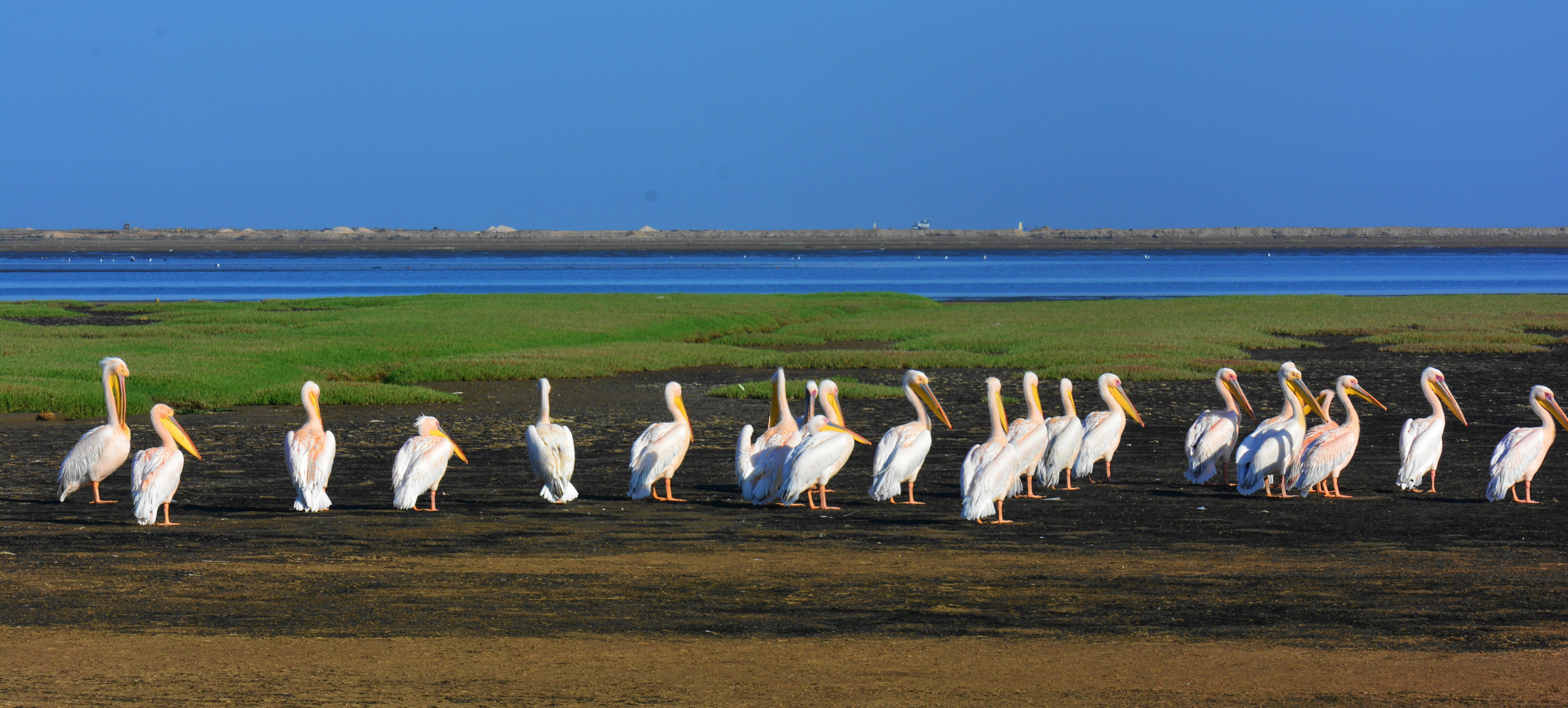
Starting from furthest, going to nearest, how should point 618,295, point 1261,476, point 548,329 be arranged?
point 618,295, point 548,329, point 1261,476

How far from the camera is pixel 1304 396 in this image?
1459cm

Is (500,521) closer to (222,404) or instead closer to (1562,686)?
(1562,686)

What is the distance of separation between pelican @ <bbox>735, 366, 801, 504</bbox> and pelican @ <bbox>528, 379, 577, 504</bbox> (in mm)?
1497

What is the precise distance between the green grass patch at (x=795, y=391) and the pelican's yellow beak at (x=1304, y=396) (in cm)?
759

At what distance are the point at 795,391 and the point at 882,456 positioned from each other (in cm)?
960

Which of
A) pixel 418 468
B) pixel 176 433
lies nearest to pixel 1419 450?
pixel 418 468

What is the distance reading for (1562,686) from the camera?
21.9 ft

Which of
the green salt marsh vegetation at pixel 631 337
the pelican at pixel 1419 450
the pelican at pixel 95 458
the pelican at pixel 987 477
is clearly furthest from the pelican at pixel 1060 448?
the green salt marsh vegetation at pixel 631 337

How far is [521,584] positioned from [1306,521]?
6.43m

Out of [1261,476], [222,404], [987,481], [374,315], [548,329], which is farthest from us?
[374,315]

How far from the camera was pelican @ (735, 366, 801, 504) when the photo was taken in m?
11.8

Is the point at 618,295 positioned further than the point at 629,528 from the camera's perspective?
Yes

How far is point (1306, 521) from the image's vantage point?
36.6ft

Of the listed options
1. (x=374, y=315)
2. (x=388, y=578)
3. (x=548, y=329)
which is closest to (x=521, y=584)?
(x=388, y=578)
